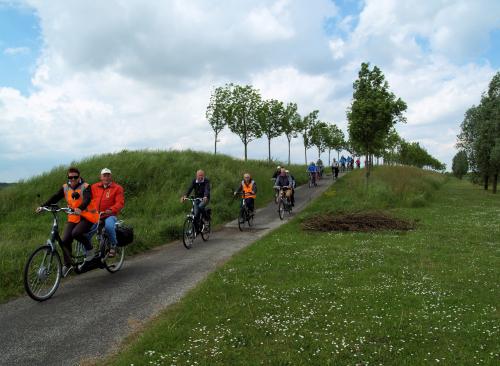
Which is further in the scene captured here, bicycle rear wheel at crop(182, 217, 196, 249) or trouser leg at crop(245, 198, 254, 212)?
trouser leg at crop(245, 198, 254, 212)

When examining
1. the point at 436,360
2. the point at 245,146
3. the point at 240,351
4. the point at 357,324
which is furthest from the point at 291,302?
the point at 245,146

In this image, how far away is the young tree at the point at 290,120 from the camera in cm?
4766

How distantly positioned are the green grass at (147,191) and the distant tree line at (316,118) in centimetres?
858

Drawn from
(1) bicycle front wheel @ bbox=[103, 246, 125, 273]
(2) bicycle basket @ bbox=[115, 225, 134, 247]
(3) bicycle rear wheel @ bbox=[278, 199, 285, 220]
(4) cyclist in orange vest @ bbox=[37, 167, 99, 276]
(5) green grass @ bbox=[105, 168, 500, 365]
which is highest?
(4) cyclist in orange vest @ bbox=[37, 167, 99, 276]

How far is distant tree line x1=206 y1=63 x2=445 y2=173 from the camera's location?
29.5m

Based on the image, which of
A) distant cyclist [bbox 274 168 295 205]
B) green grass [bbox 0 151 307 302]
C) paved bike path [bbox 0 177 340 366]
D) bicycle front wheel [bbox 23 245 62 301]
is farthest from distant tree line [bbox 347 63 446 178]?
bicycle front wheel [bbox 23 245 62 301]

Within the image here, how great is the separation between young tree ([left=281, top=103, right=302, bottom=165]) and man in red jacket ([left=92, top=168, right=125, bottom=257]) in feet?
130

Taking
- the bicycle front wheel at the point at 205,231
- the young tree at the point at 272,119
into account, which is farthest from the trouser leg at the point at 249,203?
the young tree at the point at 272,119

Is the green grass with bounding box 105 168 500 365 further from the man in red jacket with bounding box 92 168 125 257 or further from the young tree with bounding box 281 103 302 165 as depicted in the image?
the young tree with bounding box 281 103 302 165

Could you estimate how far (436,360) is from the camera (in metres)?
4.73

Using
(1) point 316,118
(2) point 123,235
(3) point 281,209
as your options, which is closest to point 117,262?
(2) point 123,235

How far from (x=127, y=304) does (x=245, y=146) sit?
36150 mm

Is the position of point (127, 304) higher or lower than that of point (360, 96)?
lower

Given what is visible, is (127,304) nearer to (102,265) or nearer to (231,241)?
(102,265)
